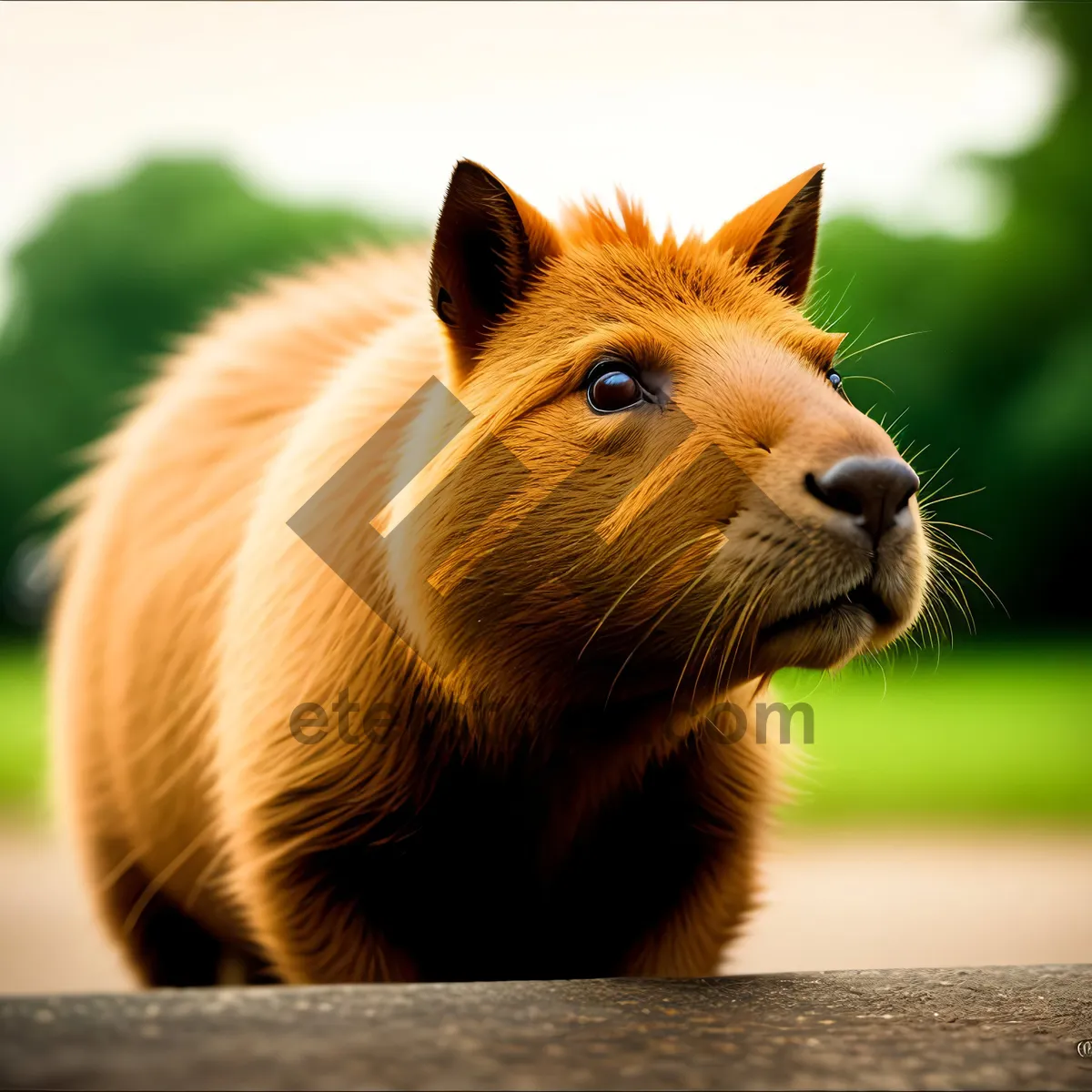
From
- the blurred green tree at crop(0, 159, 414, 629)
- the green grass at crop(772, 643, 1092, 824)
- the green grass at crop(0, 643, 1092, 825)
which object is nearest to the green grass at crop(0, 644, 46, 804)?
the green grass at crop(0, 643, 1092, 825)

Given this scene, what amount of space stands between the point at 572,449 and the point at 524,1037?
102 centimetres

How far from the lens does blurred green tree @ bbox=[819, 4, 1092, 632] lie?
7961 millimetres

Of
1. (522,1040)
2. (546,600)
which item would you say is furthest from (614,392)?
(522,1040)

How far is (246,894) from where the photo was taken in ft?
7.72

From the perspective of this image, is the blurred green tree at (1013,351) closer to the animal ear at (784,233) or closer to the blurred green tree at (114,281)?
the animal ear at (784,233)

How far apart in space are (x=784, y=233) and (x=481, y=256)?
27.0 inches

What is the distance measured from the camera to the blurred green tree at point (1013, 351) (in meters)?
7.96

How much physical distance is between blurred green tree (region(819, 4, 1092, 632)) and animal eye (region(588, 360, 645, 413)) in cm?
458

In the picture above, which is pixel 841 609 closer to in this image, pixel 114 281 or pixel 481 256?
pixel 481 256

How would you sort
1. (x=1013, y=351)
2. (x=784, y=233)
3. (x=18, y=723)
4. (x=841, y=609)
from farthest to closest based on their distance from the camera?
(x=18, y=723) < (x=1013, y=351) < (x=784, y=233) < (x=841, y=609)

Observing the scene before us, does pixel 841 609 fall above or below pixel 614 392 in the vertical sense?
below

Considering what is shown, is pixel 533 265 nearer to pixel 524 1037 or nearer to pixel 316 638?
pixel 316 638

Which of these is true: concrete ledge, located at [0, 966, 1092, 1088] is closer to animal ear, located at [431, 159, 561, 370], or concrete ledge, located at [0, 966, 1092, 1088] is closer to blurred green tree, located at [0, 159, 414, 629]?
animal ear, located at [431, 159, 561, 370]

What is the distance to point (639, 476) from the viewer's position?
2004 millimetres
